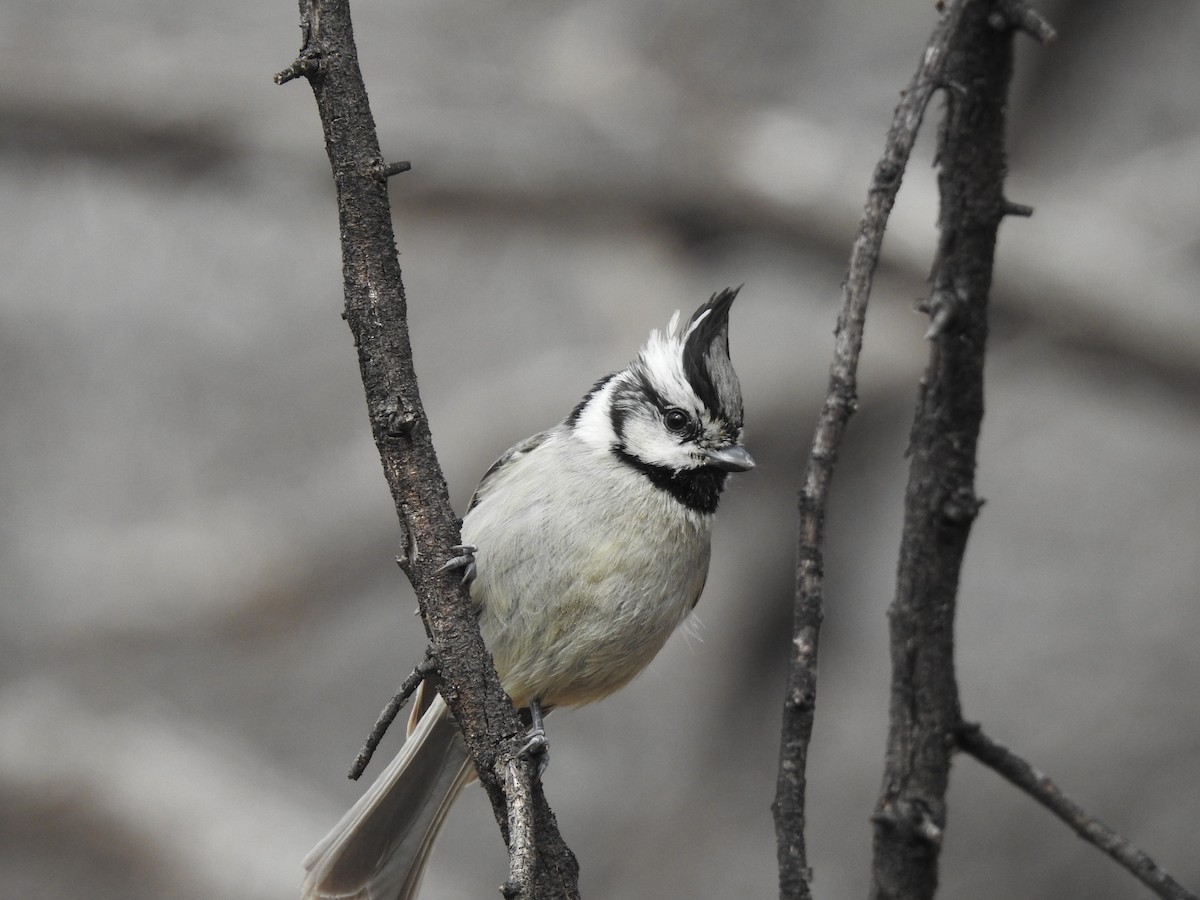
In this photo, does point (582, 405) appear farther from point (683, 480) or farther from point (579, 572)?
point (579, 572)

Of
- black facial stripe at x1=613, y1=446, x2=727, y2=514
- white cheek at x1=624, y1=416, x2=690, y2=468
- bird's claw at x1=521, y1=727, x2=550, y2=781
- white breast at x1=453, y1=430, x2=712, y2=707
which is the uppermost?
white cheek at x1=624, y1=416, x2=690, y2=468

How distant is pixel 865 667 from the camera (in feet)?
15.3

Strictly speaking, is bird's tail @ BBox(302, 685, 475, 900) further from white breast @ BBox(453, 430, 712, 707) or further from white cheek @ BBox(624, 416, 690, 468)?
white cheek @ BBox(624, 416, 690, 468)

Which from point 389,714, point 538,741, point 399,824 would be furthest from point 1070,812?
point 399,824

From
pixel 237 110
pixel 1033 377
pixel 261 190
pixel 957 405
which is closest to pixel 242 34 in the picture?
pixel 237 110

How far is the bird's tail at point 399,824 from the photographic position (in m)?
2.23

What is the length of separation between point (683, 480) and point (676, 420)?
0.13 m

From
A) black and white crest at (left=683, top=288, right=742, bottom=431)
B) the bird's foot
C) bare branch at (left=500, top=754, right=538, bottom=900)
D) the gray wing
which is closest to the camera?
bare branch at (left=500, top=754, right=538, bottom=900)

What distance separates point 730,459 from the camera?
238cm

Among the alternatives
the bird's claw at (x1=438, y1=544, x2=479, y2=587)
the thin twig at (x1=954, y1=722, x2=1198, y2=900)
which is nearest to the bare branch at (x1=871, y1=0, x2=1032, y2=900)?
the thin twig at (x1=954, y1=722, x2=1198, y2=900)

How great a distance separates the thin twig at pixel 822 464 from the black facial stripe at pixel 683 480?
1.20 metres

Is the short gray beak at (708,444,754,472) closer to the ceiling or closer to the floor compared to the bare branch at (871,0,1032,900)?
closer to the ceiling

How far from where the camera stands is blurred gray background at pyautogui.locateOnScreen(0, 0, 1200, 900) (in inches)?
187

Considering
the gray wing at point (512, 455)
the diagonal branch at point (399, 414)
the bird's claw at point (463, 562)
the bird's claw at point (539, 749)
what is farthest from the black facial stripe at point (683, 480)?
the diagonal branch at point (399, 414)
